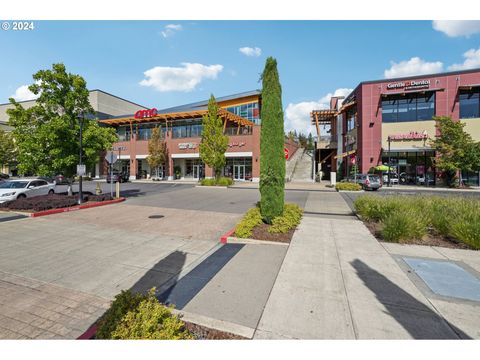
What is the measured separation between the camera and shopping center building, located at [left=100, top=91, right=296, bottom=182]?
31.6 metres

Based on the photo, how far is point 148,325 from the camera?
2469 mm

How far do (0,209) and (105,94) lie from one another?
46307 mm

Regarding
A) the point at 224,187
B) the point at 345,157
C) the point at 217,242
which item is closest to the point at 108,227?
the point at 217,242

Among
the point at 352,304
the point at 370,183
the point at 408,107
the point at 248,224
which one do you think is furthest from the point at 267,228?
the point at 408,107

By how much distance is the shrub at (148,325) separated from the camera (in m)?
2.47

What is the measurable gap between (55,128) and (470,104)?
132ft

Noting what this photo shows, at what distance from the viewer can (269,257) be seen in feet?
18.3

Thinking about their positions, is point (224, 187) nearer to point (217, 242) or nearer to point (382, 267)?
point (217, 242)

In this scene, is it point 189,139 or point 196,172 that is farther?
point 196,172

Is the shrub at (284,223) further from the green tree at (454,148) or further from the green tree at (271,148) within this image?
the green tree at (454,148)

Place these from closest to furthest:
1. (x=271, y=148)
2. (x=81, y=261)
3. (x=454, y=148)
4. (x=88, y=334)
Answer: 1. (x=88, y=334)
2. (x=81, y=261)
3. (x=271, y=148)
4. (x=454, y=148)

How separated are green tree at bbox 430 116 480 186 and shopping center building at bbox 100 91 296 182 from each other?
2069 cm

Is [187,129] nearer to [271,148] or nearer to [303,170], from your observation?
[303,170]

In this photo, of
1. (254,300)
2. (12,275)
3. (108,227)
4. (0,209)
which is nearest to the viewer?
(254,300)
